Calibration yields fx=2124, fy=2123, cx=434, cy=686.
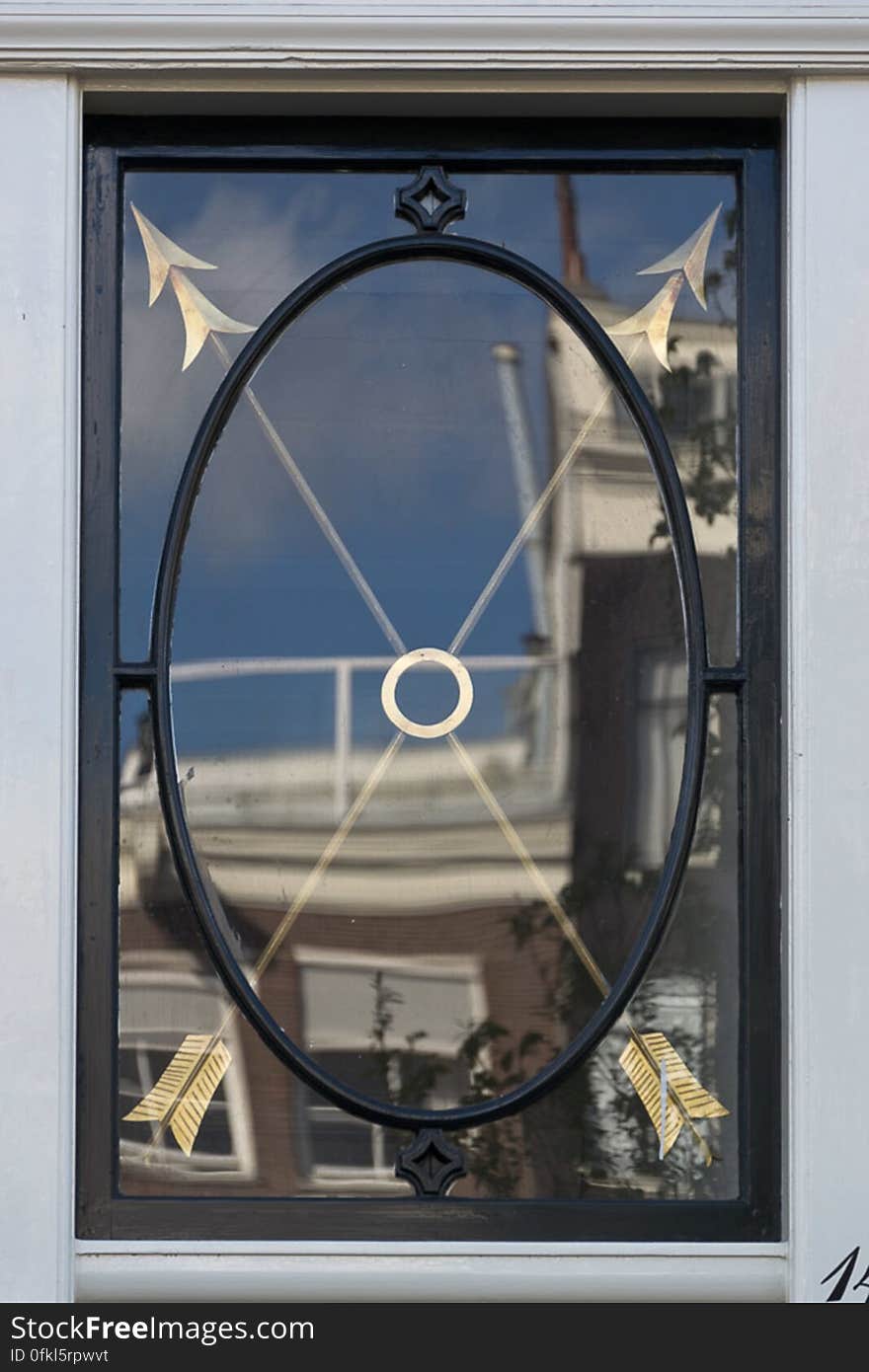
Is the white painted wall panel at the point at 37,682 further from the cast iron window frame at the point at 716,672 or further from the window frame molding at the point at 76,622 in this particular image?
the cast iron window frame at the point at 716,672

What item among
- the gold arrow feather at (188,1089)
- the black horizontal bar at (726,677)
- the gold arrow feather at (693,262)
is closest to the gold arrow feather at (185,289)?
the gold arrow feather at (693,262)

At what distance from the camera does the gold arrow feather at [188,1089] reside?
4.18 metres

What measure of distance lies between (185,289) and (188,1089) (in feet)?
5.32

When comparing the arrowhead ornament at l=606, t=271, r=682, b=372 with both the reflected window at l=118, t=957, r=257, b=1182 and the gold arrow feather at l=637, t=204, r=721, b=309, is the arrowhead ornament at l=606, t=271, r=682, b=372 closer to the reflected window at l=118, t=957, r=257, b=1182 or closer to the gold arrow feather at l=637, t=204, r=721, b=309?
the gold arrow feather at l=637, t=204, r=721, b=309

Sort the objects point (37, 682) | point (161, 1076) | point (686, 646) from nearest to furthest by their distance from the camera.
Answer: point (37, 682) → point (161, 1076) → point (686, 646)

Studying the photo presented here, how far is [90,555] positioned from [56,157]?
0.79 m

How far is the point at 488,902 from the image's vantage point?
4250 millimetres

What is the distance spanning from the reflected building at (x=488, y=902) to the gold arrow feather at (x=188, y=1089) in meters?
0.02

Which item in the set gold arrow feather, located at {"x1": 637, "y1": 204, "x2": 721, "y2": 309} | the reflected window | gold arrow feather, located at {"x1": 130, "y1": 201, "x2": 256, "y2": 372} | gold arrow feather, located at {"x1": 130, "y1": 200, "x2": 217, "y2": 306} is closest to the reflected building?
the reflected window

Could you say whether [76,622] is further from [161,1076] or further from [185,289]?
[161,1076]

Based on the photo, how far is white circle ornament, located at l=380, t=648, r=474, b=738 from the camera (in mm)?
4289

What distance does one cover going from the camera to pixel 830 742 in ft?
13.3

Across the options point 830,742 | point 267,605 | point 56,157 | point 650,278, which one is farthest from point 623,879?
point 56,157

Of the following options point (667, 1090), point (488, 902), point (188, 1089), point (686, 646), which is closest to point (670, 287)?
point (686, 646)
